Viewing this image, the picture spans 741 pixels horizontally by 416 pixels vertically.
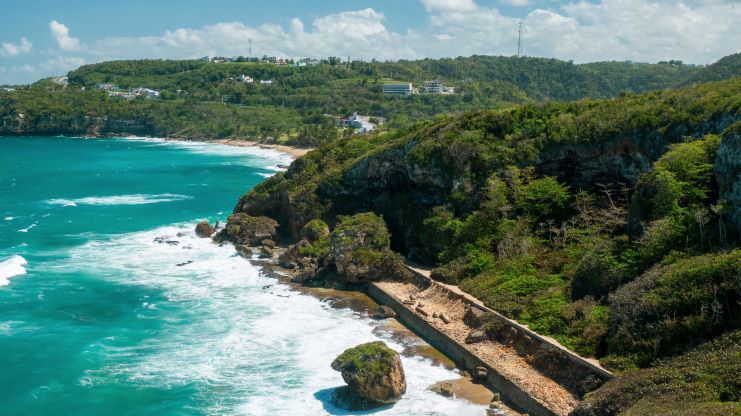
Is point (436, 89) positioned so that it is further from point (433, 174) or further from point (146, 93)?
point (433, 174)

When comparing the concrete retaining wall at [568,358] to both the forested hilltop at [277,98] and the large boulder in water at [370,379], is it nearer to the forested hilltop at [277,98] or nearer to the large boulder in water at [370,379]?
the large boulder in water at [370,379]

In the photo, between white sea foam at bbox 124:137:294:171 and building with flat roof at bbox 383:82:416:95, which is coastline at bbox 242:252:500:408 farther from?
building with flat roof at bbox 383:82:416:95

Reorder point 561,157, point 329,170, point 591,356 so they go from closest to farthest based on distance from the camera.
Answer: point 591,356
point 561,157
point 329,170

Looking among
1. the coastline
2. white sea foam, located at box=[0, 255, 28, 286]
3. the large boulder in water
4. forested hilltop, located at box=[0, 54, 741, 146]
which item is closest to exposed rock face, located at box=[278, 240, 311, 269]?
the coastline

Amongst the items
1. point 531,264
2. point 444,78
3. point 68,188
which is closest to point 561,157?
point 531,264

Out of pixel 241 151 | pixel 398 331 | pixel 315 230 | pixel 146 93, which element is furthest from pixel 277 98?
pixel 398 331

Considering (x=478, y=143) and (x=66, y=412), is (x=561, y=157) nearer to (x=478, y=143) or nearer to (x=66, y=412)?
(x=478, y=143)
